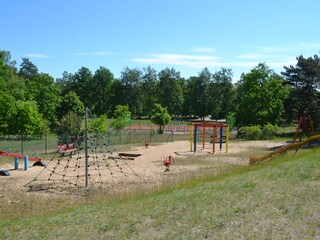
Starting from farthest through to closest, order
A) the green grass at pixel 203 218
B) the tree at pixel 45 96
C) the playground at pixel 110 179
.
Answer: the tree at pixel 45 96, the playground at pixel 110 179, the green grass at pixel 203 218

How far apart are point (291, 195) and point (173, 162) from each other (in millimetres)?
13260

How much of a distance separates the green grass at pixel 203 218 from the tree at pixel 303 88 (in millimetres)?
35033

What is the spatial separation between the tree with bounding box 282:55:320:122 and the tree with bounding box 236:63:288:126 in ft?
9.64

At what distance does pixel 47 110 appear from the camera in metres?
63.2

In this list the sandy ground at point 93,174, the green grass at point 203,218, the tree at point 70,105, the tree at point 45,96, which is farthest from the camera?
the tree at point 70,105

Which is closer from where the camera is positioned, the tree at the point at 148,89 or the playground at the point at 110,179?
the playground at the point at 110,179

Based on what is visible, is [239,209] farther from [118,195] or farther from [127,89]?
[127,89]

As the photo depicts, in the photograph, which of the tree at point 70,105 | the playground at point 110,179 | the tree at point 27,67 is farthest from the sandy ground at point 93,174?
the tree at point 27,67

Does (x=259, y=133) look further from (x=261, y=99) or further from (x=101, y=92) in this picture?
(x=101, y=92)

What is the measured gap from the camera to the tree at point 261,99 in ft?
161

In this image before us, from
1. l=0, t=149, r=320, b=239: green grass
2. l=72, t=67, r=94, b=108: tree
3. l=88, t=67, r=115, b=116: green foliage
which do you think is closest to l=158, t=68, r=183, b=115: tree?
l=88, t=67, r=115, b=116: green foliage

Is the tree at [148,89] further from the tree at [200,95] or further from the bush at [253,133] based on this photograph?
the bush at [253,133]

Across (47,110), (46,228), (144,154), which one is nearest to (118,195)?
(46,228)

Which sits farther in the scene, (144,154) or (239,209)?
(144,154)
